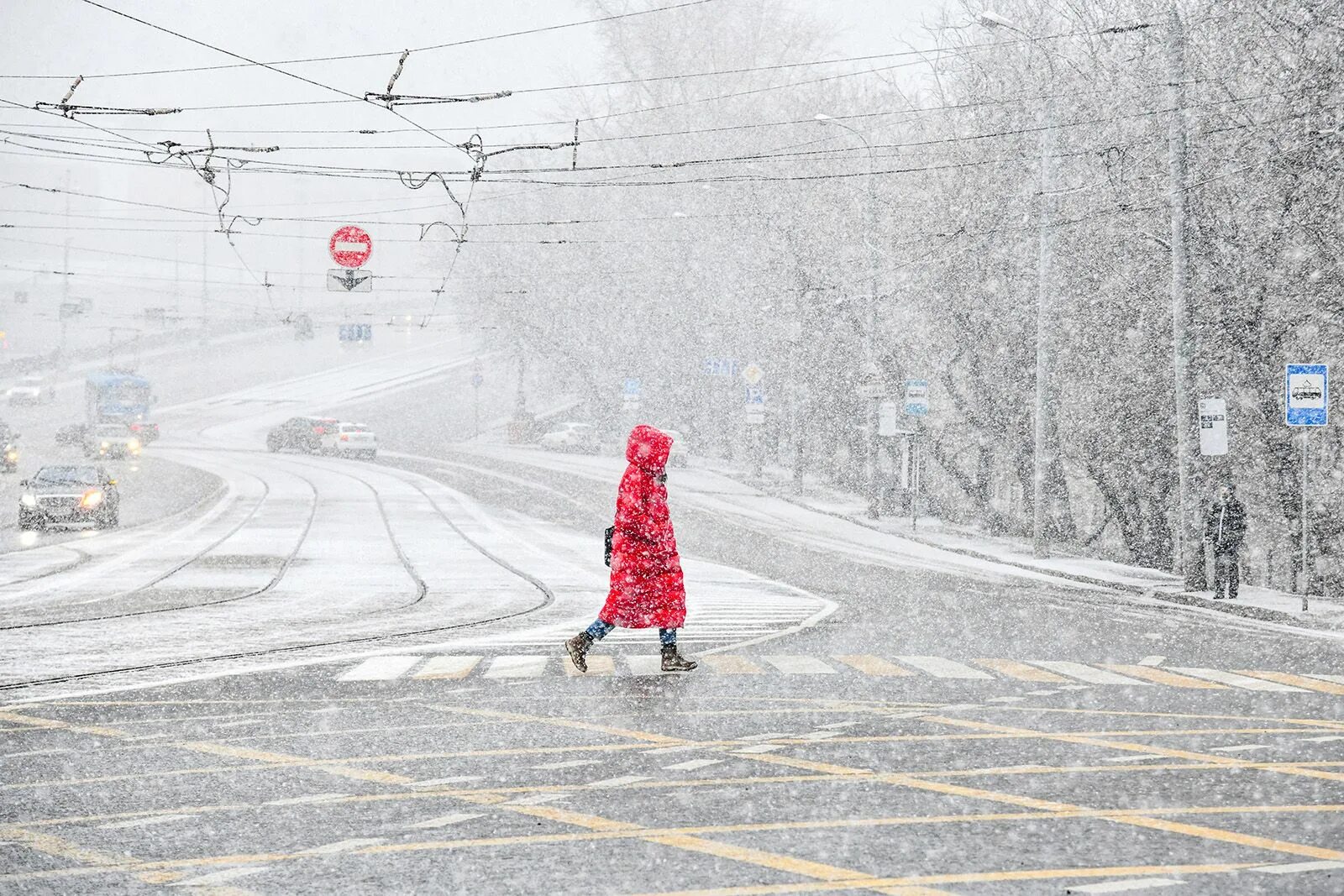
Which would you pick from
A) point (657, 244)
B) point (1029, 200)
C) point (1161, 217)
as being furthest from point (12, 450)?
point (1161, 217)

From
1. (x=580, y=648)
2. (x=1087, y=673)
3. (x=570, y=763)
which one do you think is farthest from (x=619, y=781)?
(x=1087, y=673)


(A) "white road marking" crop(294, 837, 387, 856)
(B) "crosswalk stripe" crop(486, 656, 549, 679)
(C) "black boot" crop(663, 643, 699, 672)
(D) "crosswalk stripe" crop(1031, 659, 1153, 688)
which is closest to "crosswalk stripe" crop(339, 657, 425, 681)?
(B) "crosswalk stripe" crop(486, 656, 549, 679)

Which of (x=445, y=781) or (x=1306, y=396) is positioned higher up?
(x=1306, y=396)

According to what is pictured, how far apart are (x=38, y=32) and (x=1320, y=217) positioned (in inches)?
2689

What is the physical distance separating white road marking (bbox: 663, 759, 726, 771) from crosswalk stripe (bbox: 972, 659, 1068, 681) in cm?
443

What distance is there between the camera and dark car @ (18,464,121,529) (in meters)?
32.4

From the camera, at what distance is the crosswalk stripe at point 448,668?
39.2 ft

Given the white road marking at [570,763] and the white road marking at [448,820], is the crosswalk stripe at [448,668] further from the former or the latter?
the white road marking at [448,820]

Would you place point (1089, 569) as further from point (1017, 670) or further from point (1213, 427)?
point (1017, 670)

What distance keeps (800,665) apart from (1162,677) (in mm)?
2819

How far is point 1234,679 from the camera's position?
40.1ft

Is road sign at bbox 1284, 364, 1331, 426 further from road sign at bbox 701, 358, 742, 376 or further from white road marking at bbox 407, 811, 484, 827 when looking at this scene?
road sign at bbox 701, 358, 742, 376

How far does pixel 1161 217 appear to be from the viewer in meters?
28.2

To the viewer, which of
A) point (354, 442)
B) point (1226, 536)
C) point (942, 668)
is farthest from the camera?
point (354, 442)
